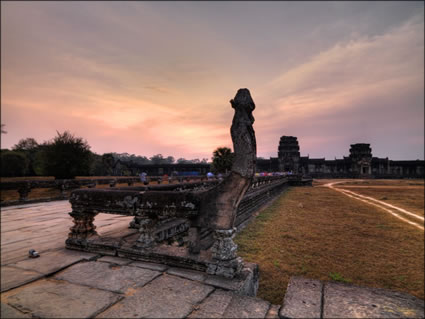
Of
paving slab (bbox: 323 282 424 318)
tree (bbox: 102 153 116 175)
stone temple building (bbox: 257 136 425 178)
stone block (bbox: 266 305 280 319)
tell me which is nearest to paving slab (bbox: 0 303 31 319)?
stone block (bbox: 266 305 280 319)

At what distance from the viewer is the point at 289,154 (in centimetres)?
6184

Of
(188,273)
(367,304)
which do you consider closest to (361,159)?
(367,304)

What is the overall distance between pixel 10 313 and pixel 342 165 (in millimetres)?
74198

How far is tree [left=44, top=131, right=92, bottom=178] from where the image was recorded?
626 inches

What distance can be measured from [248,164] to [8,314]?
9.48 ft

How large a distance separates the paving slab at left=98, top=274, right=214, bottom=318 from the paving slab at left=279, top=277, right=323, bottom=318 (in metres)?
0.82

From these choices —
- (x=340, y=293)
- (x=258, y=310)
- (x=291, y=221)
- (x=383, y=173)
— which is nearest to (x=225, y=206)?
(x=258, y=310)

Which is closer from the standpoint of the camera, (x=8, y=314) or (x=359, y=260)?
(x=8, y=314)

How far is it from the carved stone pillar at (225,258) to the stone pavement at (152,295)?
0.35 feet

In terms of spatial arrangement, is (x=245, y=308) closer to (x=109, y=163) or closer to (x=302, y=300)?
(x=302, y=300)

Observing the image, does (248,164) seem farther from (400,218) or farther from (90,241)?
(400,218)

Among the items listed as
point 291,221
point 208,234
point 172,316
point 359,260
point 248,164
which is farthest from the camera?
point 291,221

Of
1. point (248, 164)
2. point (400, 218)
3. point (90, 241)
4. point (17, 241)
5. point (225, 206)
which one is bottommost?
point (400, 218)

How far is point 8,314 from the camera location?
6.84 feet
